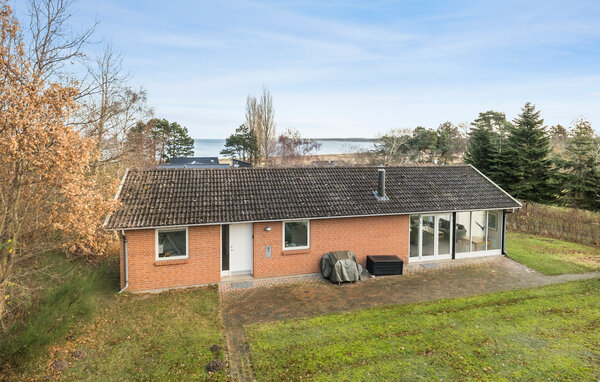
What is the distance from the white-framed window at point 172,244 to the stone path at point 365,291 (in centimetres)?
217

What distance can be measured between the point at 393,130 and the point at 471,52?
2844cm

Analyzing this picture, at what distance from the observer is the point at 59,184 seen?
25.5 ft

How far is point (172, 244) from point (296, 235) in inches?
183

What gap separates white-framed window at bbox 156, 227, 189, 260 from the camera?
11758 millimetres

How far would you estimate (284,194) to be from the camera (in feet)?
44.8

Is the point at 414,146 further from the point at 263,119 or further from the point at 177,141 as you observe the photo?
the point at 177,141

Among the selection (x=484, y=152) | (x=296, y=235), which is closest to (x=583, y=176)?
(x=484, y=152)

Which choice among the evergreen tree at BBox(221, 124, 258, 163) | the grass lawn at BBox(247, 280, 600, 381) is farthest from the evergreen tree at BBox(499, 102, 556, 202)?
the evergreen tree at BBox(221, 124, 258, 163)

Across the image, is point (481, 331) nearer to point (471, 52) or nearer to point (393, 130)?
point (471, 52)

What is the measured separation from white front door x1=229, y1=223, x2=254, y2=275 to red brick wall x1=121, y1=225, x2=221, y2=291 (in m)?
0.60

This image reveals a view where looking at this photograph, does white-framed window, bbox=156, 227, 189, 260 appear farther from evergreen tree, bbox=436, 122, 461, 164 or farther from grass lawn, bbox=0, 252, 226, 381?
evergreen tree, bbox=436, 122, 461, 164

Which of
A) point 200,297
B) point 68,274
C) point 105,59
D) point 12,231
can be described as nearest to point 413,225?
point 200,297

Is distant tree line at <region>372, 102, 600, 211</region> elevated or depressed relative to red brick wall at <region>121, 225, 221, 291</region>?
elevated

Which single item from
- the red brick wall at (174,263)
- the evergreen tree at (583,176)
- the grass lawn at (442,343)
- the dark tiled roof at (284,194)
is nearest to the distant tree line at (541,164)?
the evergreen tree at (583,176)
